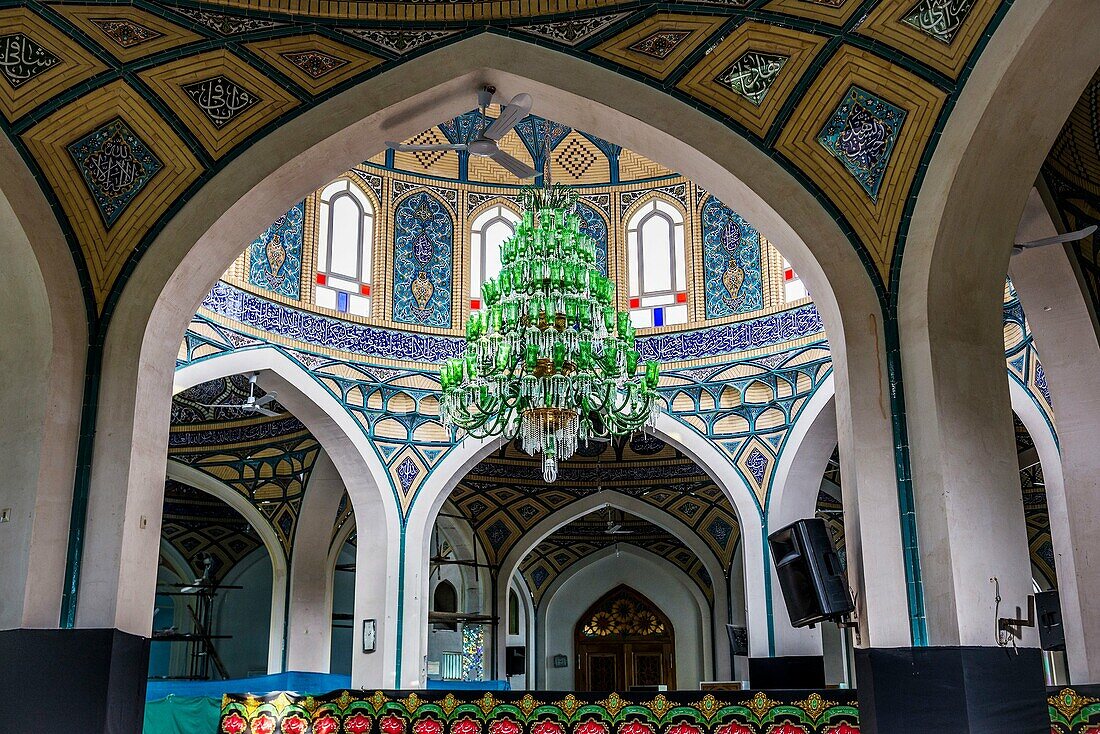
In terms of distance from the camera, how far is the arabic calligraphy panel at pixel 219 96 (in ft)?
20.5

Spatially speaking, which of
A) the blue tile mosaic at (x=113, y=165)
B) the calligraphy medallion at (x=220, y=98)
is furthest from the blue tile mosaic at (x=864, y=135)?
the blue tile mosaic at (x=113, y=165)

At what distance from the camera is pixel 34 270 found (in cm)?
606

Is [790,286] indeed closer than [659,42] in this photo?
No

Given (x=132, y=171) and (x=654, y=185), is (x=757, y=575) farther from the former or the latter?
(x=132, y=171)

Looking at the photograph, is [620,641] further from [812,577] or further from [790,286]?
[812,577]

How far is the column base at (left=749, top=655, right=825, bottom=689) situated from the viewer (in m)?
12.0

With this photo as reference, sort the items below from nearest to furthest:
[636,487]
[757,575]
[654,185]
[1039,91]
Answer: [1039,91], [757,575], [654,185], [636,487]

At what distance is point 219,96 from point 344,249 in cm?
634

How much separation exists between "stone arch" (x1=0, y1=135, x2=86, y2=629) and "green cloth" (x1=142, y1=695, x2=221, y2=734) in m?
4.61

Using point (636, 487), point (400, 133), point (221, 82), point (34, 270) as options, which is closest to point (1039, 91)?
point (400, 133)

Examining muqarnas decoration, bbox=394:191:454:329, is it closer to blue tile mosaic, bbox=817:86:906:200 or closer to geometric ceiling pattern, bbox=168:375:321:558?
geometric ceiling pattern, bbox=168:375:321:558

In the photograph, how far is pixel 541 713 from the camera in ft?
28.9

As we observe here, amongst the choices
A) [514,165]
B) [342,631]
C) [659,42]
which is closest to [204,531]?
[342,631]

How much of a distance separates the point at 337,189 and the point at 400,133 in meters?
6.08
